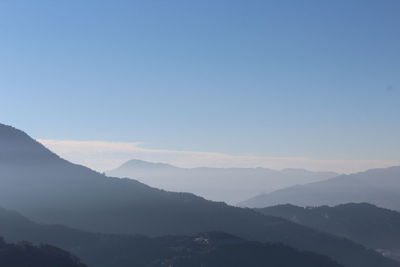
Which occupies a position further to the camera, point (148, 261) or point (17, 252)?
point (148, 261)

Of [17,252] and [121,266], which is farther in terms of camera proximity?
[121,266]

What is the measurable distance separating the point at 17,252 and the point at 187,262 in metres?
83.7

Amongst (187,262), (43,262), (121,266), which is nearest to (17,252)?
(43,262)

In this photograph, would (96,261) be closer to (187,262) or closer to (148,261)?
(148,261)

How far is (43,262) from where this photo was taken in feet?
399

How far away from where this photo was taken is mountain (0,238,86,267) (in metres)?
119

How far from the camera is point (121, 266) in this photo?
622ft

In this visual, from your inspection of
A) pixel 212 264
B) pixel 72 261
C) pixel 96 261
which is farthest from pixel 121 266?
pixel 72 261

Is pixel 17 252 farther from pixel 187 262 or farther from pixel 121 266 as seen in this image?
pixel 187 262

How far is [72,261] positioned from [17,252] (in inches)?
449

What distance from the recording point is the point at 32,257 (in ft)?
403

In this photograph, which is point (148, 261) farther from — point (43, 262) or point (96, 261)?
point (43, 262)

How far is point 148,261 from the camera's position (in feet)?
652

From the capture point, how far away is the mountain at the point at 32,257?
119 m
